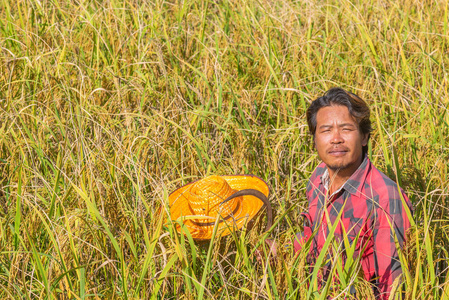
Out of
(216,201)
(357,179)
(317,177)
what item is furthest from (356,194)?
(216,201)

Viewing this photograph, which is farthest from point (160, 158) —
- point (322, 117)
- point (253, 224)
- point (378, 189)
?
point (378, 189)

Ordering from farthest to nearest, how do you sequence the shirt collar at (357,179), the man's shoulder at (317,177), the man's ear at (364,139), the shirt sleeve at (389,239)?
the man's shoulder at (317,177) → the man's ear at (364,139) → the shirt collar at (357,179) → the shirt sleeve at (389,239)

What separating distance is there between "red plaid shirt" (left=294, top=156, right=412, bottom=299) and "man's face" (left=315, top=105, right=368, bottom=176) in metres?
0.05

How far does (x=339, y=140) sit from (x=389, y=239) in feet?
1.22

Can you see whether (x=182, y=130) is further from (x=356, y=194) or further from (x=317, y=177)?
(x=356, y=194)

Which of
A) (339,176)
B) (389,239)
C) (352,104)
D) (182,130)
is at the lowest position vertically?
(389,239)

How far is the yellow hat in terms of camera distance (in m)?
A: 1.95

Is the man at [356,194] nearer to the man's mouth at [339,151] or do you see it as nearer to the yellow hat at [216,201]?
the man's mouth at [339,151]

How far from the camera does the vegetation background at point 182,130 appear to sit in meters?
1.69

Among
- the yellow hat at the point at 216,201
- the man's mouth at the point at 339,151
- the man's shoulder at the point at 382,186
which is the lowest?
the yellow hat at the point at 216,201

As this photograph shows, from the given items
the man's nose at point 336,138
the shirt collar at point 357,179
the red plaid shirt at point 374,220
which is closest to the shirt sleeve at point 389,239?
the red plaid shirt at point 374,220

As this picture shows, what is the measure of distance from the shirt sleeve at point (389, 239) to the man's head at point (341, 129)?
0.20 meters

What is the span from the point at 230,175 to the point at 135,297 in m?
0.77

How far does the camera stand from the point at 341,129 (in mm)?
1876
